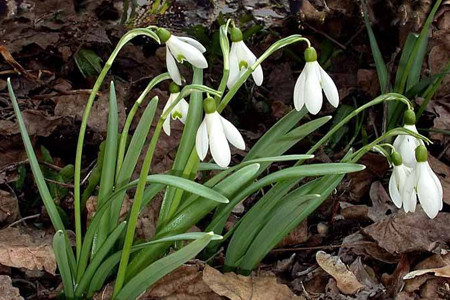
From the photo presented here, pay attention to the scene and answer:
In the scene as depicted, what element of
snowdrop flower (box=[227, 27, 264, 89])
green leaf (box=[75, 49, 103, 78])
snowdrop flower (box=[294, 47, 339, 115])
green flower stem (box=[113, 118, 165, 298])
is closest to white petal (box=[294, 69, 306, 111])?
snowdrop flower (box=[294, 47, 339, 115])

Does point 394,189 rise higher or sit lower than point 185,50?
lower

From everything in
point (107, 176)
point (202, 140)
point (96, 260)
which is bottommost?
point (96, 260)

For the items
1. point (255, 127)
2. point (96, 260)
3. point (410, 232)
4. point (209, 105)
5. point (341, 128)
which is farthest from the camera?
point (255, 127)

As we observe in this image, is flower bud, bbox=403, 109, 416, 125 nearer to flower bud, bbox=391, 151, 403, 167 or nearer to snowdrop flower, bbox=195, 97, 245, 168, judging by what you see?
flower bud, bbox=391, 151, 403, 167

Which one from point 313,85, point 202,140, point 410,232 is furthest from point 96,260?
point 410,232

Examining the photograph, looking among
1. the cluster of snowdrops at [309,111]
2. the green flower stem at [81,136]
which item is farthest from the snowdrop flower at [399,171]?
the green flower stem at [81,136]

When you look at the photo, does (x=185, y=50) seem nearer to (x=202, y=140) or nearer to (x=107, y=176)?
(x=202, y=140)

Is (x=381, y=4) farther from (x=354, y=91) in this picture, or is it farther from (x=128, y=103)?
(x=128, y=103)
